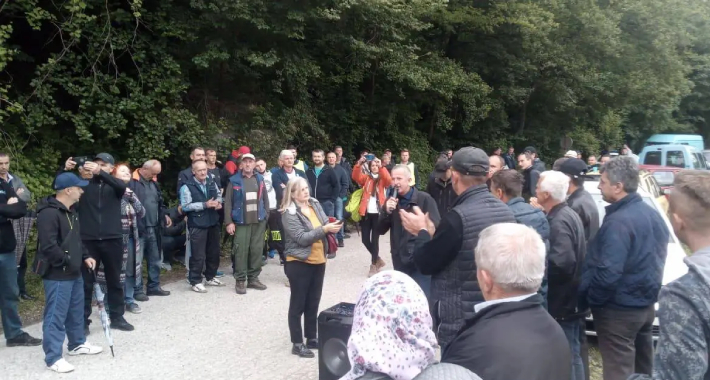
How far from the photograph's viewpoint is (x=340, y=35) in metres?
16.1

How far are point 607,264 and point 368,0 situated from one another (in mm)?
11735

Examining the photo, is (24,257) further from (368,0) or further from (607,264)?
(368,0)

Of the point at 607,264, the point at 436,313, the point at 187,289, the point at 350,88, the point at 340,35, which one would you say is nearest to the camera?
the point at 436,313

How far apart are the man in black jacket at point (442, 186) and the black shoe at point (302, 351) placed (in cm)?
316

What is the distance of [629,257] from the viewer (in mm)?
4441

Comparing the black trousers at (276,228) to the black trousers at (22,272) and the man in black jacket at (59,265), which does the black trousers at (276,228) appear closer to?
the black trousers at (22,272)

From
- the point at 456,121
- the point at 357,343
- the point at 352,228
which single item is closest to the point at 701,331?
the point at 357,343

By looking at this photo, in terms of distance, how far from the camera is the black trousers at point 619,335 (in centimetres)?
450

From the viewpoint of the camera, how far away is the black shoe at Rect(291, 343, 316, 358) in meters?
6.19

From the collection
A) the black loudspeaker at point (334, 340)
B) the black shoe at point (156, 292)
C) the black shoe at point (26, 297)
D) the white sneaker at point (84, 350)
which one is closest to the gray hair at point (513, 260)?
the black loudspeaker at point (334, 340)

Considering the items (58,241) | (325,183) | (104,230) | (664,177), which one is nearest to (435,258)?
(58,241)

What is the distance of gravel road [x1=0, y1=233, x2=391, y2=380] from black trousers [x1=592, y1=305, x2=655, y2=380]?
2.64 metres

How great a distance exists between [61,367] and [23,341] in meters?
1.06

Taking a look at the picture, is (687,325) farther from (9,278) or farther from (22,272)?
(22,272)
